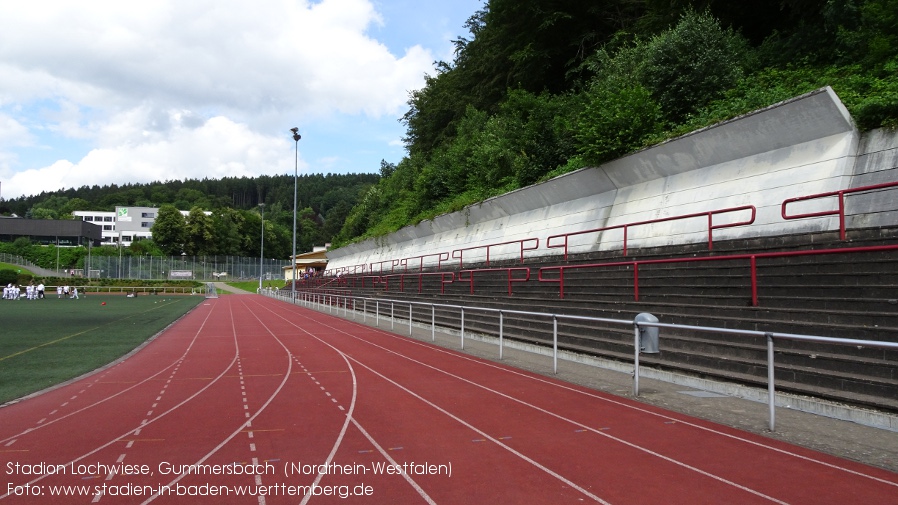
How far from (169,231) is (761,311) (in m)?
99.9

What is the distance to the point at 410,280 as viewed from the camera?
26.5 meters

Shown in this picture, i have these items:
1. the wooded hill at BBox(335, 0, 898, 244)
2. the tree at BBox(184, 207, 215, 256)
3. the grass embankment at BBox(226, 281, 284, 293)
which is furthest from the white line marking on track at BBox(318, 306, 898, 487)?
the tree at BBox(184, 207, 215, 256)

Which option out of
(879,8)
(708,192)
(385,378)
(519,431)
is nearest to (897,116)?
(708,192)

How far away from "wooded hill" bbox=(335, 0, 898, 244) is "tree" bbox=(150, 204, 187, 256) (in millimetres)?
66713

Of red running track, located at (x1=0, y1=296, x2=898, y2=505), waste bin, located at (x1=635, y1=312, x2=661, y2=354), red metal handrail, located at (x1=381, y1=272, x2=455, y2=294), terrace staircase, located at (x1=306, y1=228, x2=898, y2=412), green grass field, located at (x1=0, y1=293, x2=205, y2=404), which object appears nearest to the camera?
red running track, located at (x1=0, y1=296, x2=898, y2=505)

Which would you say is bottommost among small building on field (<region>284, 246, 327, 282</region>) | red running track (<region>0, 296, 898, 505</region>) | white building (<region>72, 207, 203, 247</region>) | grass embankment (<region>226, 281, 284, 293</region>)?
red running track (<region>0, 296, 898, 505</region>)

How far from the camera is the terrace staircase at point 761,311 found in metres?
6.59

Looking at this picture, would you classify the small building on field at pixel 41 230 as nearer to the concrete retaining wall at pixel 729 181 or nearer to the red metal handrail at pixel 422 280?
the red metal handrail at pixel 422 280

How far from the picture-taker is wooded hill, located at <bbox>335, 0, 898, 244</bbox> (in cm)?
1392

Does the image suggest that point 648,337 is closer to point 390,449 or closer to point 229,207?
point 390,449

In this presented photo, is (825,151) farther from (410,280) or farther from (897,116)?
(410,280)

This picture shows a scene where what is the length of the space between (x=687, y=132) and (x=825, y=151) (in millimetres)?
3873

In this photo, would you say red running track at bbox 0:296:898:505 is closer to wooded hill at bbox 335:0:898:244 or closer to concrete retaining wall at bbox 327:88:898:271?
concrete retaining wall at bbox 327:88:898:271

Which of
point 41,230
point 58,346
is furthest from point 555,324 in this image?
point 41,230
